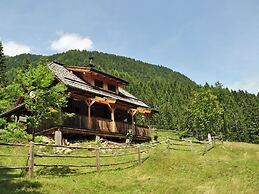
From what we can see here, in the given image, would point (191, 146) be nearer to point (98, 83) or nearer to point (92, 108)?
point (92, 108)

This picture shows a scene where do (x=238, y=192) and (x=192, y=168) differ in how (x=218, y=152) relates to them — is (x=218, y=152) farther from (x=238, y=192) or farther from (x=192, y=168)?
(x=238, y=192)

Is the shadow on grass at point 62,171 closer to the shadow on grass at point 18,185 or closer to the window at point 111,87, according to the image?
the shadow on grass at point 18,185

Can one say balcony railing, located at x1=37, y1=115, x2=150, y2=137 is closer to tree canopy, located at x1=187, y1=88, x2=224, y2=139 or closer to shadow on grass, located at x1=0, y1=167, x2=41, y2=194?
A: shadow on grass, located at x1=0, y1=167, x2=41, y2=194

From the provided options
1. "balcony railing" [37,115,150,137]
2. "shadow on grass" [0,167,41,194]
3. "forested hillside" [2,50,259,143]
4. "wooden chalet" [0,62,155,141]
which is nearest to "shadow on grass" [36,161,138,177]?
"shadow on grass" [0,167,41,194]

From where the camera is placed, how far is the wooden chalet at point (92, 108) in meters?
27.9

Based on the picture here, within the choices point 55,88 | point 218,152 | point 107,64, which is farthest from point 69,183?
point 107,64


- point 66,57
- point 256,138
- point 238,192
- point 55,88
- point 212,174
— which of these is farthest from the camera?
point 66,57

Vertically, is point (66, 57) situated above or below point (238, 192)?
above

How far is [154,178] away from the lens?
17.1 metres

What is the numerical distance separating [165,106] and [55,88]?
81387mm

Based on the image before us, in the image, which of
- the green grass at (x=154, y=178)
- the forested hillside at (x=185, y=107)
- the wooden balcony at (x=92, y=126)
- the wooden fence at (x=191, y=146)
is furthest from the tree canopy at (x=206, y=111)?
the green grass at (x=154, y=178)

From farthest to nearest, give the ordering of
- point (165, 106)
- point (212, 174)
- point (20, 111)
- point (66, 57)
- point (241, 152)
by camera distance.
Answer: point (66, 57) → point (165, 106) → point (20, 111) → point (241, 152) → point (212, 174)

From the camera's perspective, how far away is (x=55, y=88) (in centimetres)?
2020

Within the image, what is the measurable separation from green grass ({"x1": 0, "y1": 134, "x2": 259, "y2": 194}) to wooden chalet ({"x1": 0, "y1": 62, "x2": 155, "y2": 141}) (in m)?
6.07
